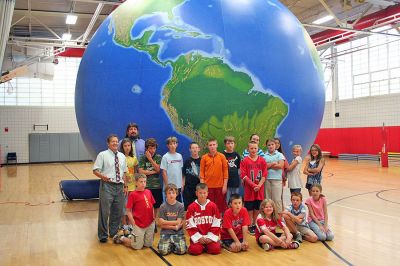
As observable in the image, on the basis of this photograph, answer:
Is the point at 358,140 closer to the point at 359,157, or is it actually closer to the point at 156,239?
the point at 359,157

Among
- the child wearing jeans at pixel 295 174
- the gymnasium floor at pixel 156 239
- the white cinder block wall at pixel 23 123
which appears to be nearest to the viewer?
the gymnasium floor at pixel 156 239

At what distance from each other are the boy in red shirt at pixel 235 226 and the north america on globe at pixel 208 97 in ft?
4.42

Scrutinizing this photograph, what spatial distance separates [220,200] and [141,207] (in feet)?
3.89

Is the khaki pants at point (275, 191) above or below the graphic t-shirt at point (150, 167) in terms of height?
below

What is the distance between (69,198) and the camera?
876cm

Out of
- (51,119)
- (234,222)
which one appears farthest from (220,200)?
(51,119)

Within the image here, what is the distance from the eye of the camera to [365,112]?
18609 millimetres

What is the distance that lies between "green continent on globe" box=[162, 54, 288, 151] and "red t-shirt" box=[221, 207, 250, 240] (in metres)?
1.39

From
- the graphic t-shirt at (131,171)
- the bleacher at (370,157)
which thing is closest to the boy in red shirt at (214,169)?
the graphic t-shirt at (131,171)

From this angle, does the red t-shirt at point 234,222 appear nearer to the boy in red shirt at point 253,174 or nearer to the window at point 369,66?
the boy in red shirt at point 253,174

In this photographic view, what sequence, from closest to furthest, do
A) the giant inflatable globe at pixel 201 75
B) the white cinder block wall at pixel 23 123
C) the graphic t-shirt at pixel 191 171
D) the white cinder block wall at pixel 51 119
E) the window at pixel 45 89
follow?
the graphic t-shirt at pixel 191 171 → the giant inflatable globe at pixel 201 75 → the white cinder block wall at pixel 51 119 → the white cinder block wall at pixel 23 123 → the window at pixel 45 89

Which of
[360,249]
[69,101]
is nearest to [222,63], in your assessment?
[360,249]

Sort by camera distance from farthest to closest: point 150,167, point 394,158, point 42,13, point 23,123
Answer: point 23,123, point 394,158, point 42,13, point 150,167

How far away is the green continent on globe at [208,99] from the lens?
5949mm
